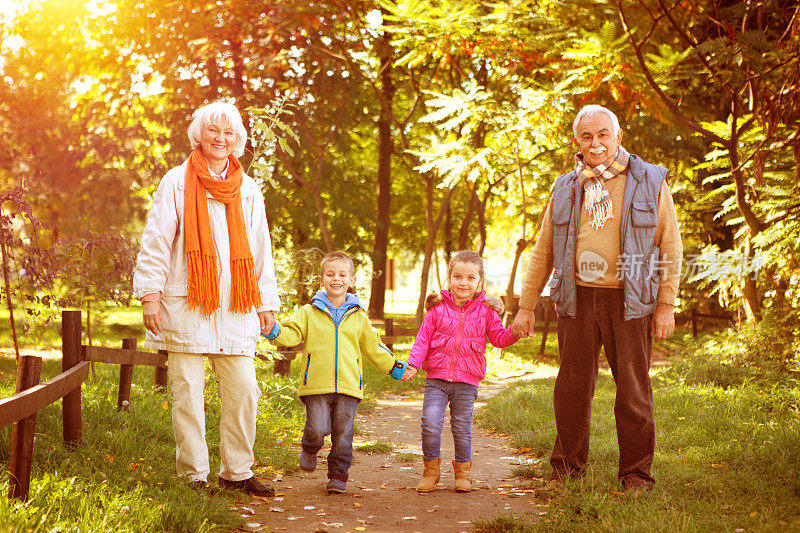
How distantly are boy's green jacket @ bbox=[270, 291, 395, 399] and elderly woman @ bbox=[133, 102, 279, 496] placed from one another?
43 centimetres

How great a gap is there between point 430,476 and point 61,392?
2.42 metres

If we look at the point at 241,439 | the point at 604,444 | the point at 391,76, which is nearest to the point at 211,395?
the point at 241,439

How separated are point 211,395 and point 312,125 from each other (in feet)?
34.9

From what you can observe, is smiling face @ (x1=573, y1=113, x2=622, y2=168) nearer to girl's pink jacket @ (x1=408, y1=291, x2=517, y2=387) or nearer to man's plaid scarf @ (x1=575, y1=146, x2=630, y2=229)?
man's plaid scarf @ (x1=575, y1=146, x2=630, y2=229)

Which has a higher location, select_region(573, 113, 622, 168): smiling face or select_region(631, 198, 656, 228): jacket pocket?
select_region(573, 113, 622, 168): smiling face

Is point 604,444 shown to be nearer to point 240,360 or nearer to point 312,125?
point 240,360

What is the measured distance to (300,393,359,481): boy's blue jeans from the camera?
17.1ft

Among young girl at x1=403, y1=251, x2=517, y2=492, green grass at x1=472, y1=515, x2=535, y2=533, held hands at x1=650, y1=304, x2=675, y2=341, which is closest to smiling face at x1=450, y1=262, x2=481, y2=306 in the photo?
young girl at x1=403, y1=251, x2=517, y2=492

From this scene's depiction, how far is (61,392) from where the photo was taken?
4230 millimetres

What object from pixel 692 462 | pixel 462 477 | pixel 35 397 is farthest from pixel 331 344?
pixel 692 462

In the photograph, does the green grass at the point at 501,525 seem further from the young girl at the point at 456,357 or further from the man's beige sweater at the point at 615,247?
the man's beige sweater at the point at 615,247

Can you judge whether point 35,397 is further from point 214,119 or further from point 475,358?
point 475,358

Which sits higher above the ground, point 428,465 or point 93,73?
point 93,73

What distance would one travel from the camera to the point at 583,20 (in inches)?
386
